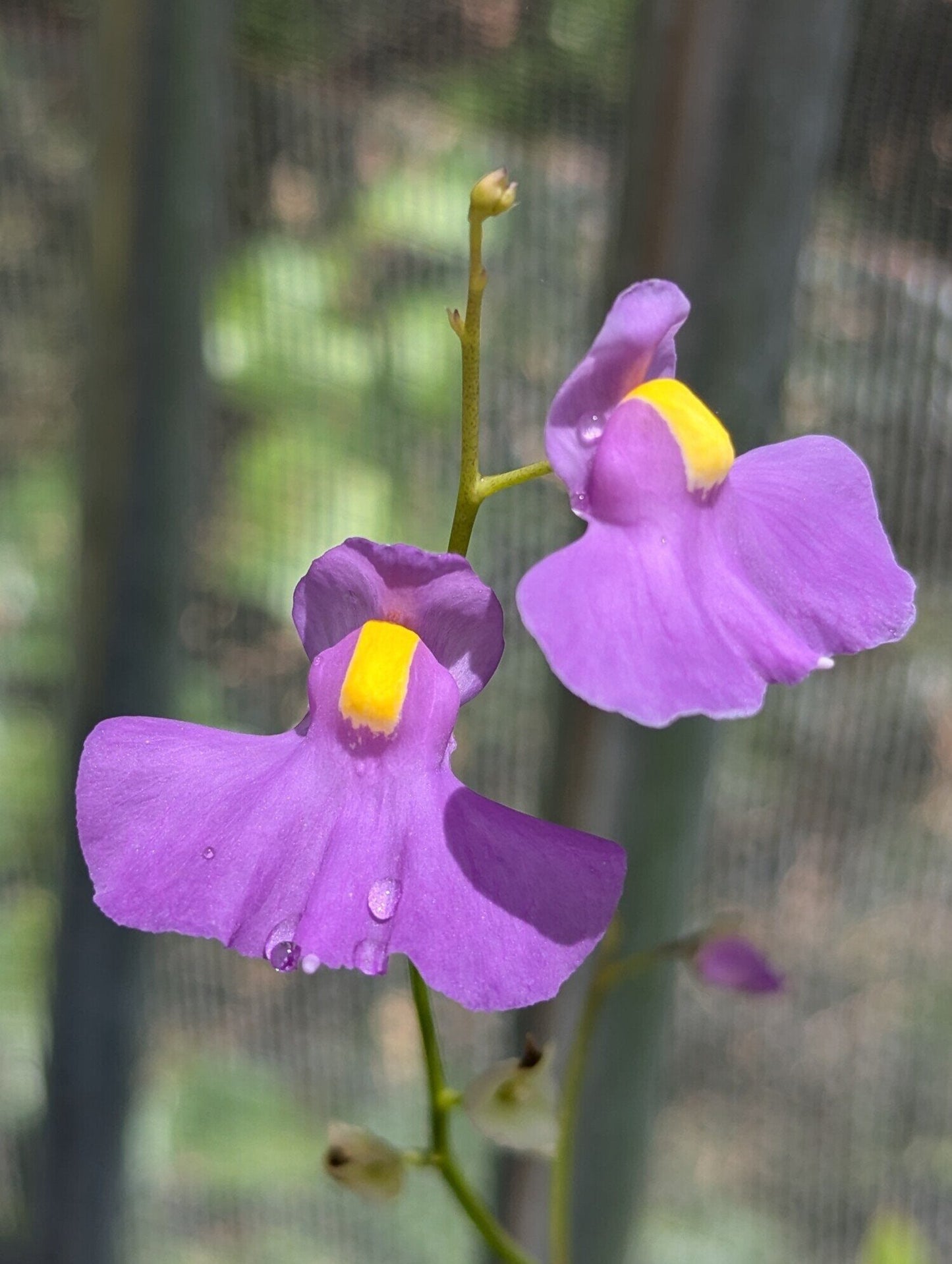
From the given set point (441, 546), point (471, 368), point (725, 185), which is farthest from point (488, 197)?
point (441, 546)

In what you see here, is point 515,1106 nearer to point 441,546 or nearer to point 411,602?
point 411,602

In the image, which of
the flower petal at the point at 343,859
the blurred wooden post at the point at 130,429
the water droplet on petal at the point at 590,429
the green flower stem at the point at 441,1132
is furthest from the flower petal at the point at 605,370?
the blurred wooden post at the point at 130,429

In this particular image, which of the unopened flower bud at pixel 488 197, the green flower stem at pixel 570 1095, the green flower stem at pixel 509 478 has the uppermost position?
the unopened flower bud at pixel 488 197

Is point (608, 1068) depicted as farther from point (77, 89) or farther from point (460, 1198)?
point (77, 89)

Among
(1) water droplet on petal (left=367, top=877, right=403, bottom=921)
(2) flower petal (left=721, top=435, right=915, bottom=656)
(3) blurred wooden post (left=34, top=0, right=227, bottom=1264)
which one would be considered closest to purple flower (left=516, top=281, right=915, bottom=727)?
(2) flower petal (left=721, top=435, right=915, bottom=656)

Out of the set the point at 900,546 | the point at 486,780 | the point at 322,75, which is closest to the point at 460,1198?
the point at 486,780

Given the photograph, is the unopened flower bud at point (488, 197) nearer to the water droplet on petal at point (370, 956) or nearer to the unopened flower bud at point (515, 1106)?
the water droplet on petal at point (370, 956)
